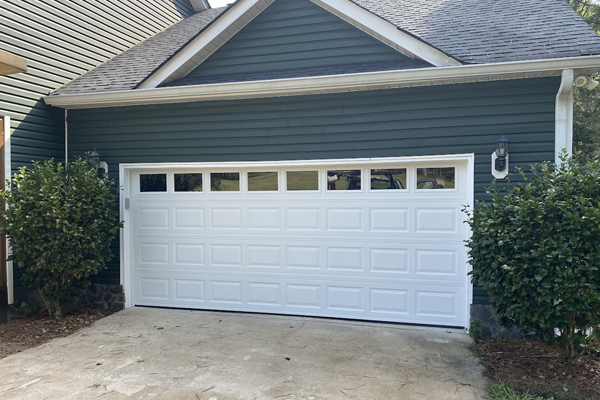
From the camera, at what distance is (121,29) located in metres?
8.02

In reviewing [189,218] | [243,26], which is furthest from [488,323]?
[243,26]

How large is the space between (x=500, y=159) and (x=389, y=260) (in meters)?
1.83

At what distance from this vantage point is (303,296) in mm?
5875

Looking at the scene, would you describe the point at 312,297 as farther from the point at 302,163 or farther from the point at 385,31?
the point at 385,31

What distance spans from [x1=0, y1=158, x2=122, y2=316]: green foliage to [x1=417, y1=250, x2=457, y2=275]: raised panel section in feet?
14.0

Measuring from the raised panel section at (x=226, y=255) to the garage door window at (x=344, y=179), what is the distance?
1.63m

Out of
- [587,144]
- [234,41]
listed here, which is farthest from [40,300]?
[587,144]

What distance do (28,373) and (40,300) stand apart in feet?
7.68

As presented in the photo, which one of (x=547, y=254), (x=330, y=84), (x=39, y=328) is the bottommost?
(x=39, y=328)

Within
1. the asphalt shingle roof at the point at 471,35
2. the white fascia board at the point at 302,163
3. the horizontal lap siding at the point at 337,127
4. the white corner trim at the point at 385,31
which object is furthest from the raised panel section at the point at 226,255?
the white corner trim at the point at 385,31

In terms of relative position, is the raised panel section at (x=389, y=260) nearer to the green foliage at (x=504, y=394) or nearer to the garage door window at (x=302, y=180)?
the garage door window at (x=302, y=180)

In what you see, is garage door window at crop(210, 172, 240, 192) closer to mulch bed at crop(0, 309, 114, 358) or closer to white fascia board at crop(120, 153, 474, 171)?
white fascia board at crop(120, 153, 474, 171)

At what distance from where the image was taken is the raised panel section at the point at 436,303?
5328 mm

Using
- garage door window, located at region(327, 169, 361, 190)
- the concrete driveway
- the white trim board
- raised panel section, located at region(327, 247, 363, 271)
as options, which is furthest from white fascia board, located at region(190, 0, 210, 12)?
the concrete driveway
